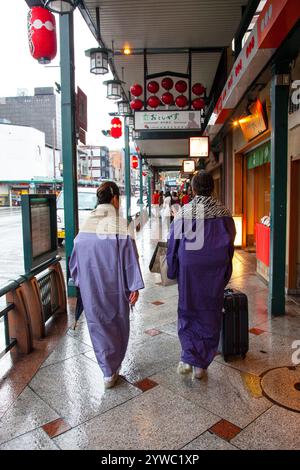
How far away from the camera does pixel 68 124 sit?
222 inches

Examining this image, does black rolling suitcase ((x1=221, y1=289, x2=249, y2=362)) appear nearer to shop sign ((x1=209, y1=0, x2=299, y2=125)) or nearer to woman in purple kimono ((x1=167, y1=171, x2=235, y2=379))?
woman in purple kimono ((x1=167, y1=171, x2=235, y2=379))

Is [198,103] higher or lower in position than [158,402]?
higher

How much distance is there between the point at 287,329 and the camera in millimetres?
4434

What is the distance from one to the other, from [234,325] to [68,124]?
394 centimetres

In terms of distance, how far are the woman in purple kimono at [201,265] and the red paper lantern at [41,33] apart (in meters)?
3.01

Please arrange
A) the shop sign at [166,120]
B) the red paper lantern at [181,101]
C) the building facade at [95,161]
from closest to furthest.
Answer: the shop sign at [166,120] → the red paper lantern at [181,101] → the building facade at [95,161]

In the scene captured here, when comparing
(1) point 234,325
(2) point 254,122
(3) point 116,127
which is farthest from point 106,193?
(3) point 116,127

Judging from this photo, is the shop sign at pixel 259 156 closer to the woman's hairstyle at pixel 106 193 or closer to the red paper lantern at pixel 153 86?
the red paper lantern at pixel 153 86

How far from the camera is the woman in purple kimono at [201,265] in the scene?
10.1 feet

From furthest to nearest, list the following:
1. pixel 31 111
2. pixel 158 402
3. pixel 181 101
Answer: pixel 31 111, pixel 181 101, pixel 158 402

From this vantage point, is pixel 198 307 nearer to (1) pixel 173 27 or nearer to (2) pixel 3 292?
(2) pixel 3 292

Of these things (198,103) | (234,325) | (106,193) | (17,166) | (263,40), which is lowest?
(234,325)

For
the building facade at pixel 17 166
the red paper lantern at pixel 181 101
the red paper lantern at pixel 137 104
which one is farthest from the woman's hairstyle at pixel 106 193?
the building facade at pixel 17 166

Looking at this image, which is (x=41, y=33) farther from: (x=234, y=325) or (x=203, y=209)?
(x=234, y=325)
